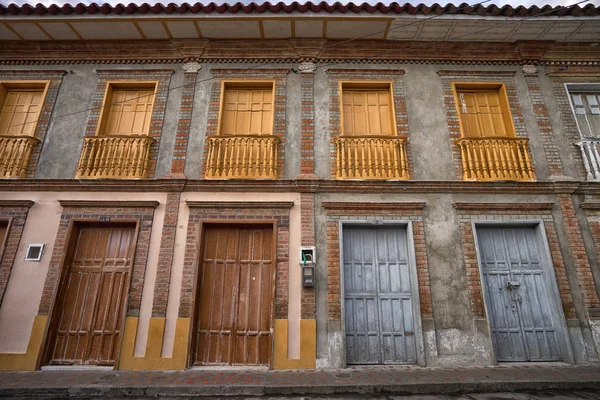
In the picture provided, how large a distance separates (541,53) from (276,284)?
8021mm

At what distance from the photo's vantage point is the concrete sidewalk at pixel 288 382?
4711 millimetres

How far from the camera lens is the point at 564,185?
22.0 ft

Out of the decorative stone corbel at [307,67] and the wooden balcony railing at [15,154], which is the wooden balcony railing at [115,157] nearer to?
the wooden balcony railing at [15,154]

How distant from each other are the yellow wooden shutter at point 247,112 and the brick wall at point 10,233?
4353mm

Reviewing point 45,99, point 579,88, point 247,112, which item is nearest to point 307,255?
point 247,112

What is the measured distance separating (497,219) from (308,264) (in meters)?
3.91

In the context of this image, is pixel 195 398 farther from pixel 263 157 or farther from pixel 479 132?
pixel 479 132

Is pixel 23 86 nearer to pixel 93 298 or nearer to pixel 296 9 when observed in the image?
pixel 93 298

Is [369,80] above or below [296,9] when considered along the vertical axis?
below

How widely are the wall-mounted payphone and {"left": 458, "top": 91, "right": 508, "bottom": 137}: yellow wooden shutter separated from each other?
4.39 m

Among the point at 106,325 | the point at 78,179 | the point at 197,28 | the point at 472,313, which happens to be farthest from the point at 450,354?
the point at 197,28

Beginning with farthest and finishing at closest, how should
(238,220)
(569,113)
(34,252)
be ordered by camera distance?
(569,113), (238,220), (34,252)

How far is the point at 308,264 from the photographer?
620cm

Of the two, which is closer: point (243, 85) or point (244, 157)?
point (244, 157)
